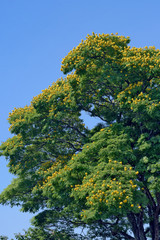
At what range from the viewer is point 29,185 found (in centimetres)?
2336

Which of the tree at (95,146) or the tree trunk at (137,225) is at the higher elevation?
the tree at (95,146)

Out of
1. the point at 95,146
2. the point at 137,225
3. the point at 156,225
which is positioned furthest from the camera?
the point at 137,225

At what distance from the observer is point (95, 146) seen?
18656 mm

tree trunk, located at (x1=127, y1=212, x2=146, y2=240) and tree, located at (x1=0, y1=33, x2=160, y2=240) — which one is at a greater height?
tree, located at (x1=0, y1=33, x2=160, y2=240)

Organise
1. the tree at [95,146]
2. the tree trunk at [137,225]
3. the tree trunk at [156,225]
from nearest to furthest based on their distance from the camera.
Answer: the tree at [95,146] < the tree trunk at [156,225] < the tree trunk at [137,225]

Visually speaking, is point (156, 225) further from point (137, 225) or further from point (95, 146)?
point (95, 146)

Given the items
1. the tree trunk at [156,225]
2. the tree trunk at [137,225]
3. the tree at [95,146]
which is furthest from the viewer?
the tree trunk at [137,225]

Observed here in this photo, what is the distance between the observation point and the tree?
56.3 feet

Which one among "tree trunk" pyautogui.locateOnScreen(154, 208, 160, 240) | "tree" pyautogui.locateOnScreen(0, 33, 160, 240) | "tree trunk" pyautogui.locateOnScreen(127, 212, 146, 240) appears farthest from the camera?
"tree trunk" pyautogui.locateOnScreen(127, 212, 146, 240)

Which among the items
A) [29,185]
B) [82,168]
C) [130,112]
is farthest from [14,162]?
[130,112]

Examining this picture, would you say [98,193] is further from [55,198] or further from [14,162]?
[14,162]

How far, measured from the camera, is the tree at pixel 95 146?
17172 mm

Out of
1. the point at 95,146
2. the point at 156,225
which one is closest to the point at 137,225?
the point at 156,225

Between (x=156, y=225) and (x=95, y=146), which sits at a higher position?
(x=95, y=146)
